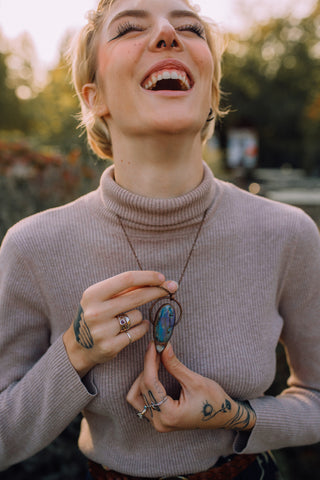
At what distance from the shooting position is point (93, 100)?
164 cm

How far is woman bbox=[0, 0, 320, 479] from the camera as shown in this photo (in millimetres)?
1383

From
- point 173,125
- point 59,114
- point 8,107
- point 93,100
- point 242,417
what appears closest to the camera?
point 173,125

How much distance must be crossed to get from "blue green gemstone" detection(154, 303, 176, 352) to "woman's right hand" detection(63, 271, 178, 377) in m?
0.04

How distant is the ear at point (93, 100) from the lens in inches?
61.7

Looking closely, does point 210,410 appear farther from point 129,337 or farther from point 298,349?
point 298,349

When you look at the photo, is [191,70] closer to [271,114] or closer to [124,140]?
[124,140]

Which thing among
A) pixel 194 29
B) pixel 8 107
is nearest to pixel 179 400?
pixel 194 29

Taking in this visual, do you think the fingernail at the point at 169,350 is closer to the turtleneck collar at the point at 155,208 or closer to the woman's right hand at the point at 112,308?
the woman's right hand at the point at 112,308

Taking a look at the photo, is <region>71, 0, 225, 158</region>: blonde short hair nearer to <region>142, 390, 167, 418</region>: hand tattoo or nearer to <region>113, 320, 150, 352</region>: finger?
<region>113, 320, 150, 352</region>: finger

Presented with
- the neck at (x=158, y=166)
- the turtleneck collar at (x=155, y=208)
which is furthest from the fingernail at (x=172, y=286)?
the neck at (x=158, y=166)

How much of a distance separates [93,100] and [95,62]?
0.14 meters

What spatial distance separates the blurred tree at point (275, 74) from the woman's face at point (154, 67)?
29.0 meters

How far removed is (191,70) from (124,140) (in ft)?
1.11

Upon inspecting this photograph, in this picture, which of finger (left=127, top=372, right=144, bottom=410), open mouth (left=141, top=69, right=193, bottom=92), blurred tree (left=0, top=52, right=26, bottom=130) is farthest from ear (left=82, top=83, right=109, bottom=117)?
blurred tree (left=0, top=52, right=26, bottom=130)
